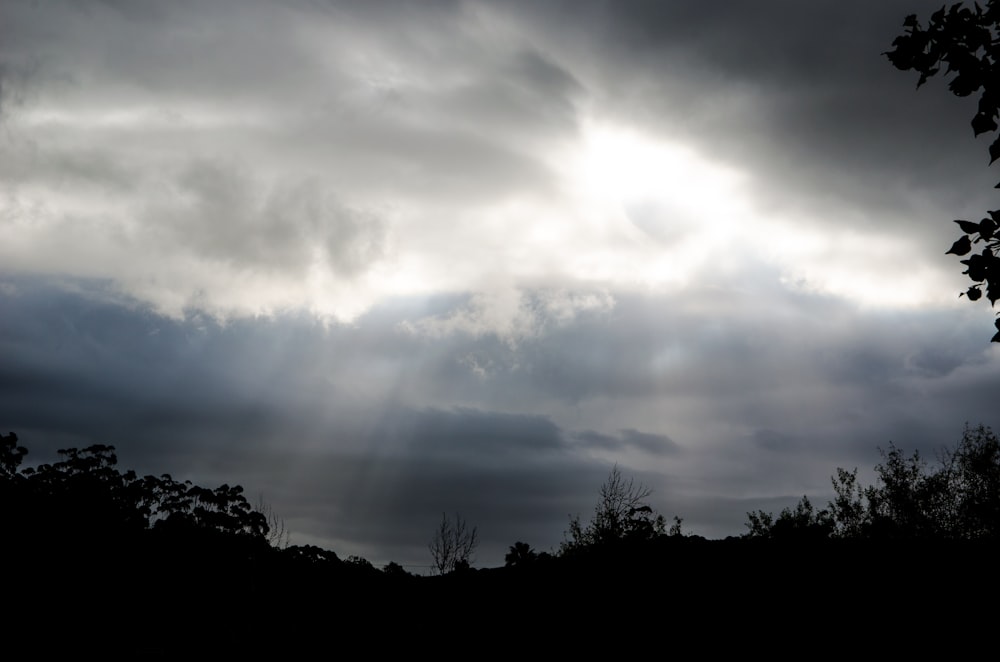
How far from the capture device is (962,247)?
8109 millimetres

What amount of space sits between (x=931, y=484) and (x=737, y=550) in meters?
43.2

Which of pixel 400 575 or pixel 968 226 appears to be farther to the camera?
pixel 400 575

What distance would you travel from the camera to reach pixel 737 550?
34312mm

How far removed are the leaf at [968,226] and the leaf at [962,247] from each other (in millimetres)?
90

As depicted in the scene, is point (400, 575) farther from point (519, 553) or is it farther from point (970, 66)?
point (970, 66)

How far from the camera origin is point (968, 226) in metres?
7.99

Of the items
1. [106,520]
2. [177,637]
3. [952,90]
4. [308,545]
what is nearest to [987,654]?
[952,90]

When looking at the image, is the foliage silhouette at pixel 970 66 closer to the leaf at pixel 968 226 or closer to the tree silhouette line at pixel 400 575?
the leaf at pixel 968 226

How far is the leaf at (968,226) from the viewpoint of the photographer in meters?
7.95

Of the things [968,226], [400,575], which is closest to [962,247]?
[968,226]

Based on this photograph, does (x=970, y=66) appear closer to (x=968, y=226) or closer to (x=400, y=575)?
(x=968, y=226)

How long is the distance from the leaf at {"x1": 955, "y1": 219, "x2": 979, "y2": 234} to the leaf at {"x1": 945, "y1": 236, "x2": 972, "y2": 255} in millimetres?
90

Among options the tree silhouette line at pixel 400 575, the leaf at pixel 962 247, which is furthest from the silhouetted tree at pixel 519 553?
the leaf at pixel 962 247

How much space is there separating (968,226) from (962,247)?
23 cm
